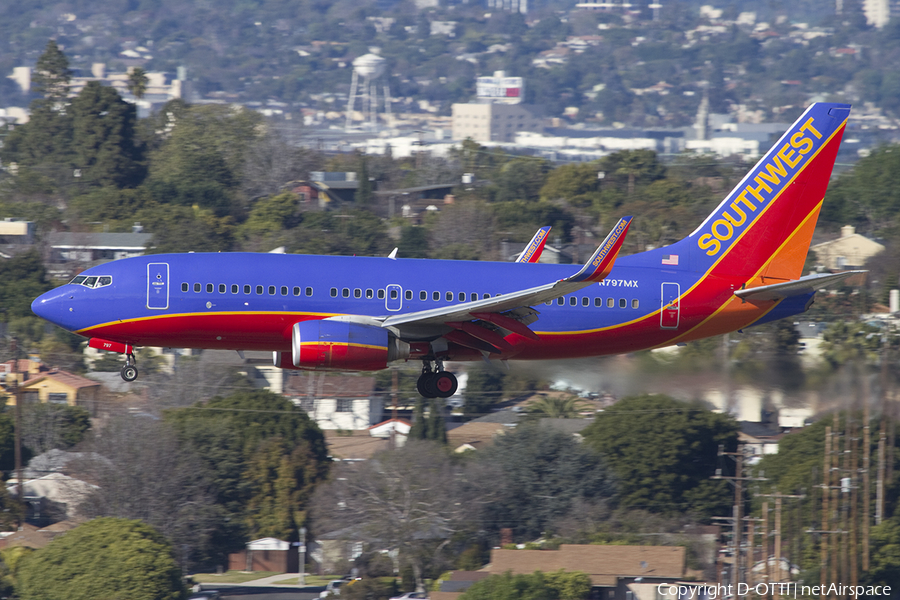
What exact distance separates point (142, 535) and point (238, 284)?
27.4m

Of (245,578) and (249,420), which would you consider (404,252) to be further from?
(245,578)

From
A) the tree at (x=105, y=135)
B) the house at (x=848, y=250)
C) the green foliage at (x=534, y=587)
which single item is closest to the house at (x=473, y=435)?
the green foliage at (x=534, y=587)

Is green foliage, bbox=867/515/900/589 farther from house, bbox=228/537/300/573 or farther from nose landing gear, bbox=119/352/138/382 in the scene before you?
nose landing gear, bbox=119/352/138/382

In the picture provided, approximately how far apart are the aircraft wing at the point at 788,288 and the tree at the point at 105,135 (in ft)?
425

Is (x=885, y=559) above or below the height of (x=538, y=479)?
below

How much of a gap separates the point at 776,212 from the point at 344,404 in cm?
5250

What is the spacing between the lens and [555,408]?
268 feet

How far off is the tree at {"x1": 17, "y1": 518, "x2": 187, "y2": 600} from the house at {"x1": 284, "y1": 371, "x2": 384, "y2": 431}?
2898cm

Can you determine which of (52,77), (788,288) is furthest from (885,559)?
(52,77)

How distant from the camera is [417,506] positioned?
2559 inches

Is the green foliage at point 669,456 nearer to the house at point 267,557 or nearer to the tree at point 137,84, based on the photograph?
the house at point 267,557

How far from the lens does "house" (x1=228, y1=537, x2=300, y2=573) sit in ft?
226

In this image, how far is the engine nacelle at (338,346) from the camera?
3189cm

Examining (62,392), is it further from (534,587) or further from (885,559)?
(885,559)
